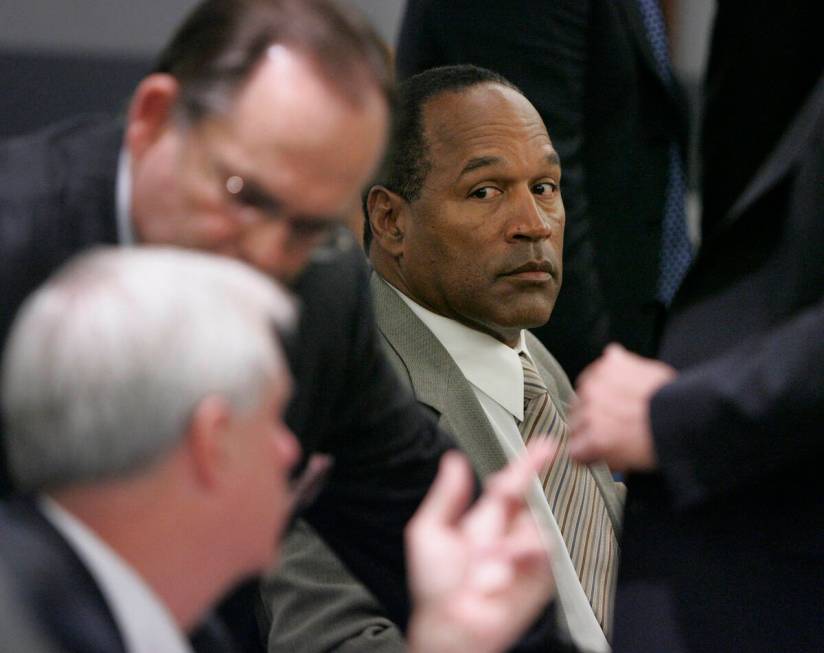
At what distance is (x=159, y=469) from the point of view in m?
0.97

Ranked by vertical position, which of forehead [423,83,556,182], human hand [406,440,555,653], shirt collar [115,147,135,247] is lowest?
forehead [423,83,556,182]

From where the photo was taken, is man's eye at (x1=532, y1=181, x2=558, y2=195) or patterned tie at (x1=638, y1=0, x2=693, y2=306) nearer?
man's eye at (x1=532, y1=181, x2=558, y2=195)

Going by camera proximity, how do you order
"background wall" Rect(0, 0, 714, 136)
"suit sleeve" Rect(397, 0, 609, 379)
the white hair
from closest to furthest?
1. the white hair
2. "suit sleeve" Rect(397, 0, 609, 379)
3. "background wall" Rect(0, 0, 714, 136)

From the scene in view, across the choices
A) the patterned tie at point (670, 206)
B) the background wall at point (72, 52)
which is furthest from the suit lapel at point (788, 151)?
the background wall at point (72, 52)

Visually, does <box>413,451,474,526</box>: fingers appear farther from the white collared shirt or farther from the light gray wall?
the light gray wall

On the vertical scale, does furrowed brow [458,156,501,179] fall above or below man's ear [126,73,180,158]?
below

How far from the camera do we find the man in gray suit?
6.09ft

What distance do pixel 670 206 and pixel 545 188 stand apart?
1.66 feet

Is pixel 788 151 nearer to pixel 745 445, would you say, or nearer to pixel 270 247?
pixel 745 445

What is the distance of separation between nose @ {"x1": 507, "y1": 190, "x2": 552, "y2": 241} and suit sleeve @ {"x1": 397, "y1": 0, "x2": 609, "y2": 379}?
209 mm

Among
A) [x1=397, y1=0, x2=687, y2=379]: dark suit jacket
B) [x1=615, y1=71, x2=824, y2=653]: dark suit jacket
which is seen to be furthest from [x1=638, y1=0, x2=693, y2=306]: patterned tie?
[x1=615, y1=71, x2=824, y2=653]: dark suit jacket

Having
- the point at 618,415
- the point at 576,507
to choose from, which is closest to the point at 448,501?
the point at 618,415

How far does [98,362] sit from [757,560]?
0.62 meters

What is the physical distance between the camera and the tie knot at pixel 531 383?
199 centimetres
